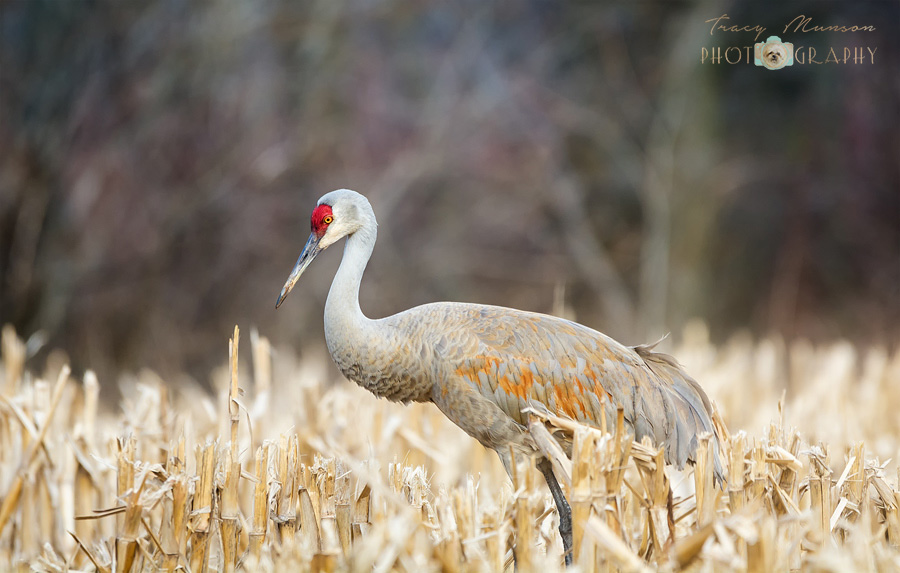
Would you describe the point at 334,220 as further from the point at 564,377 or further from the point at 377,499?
the point at 377,499

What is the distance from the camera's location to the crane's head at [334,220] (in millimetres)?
3787

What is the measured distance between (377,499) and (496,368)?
3.08 feet

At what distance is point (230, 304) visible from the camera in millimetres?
11266

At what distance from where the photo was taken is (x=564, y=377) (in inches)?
147

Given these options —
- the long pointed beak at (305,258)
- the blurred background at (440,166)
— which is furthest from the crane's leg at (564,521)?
the blurred background at (440,166)

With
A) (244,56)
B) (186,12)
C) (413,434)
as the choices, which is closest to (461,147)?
(244,56)

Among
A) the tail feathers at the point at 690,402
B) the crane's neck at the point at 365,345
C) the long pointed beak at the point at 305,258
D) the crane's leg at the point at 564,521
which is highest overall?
the long pointed beak at the point at 305,258

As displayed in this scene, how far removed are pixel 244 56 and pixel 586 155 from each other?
17.8 ft

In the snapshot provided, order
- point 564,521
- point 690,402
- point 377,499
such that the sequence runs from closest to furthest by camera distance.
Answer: point 377,499
point 564,521
point 690,402


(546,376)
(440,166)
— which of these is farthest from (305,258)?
(440,166)

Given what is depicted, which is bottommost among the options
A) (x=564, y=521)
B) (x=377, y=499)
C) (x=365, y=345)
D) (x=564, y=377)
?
(x=564, y=521)

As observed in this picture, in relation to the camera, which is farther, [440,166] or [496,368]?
[440,166]

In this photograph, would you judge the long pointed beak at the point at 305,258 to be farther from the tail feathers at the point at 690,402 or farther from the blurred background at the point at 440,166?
the blurred background at the point at 440,166

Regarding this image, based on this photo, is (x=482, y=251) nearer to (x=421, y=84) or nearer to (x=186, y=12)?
(x=421, y=84)
